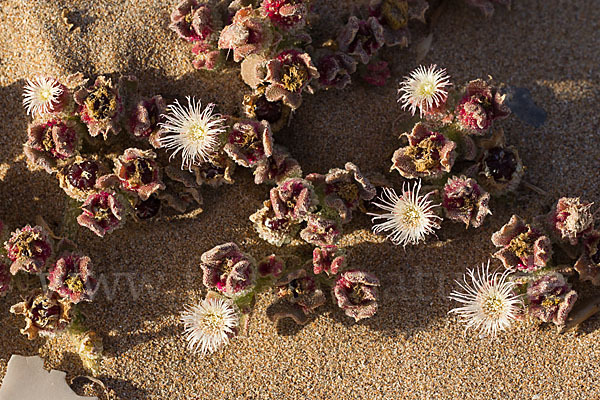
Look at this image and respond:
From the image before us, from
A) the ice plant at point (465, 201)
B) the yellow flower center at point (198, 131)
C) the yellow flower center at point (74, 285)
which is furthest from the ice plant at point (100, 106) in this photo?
the ice plant at point (465, 201)

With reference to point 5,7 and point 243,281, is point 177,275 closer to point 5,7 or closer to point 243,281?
point 243,281

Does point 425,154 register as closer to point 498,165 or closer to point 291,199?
point 498,165

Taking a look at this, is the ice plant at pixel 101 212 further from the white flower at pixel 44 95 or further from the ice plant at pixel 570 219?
the ice plant at pixel 570 219

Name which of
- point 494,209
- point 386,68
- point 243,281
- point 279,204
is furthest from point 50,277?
point 494,209

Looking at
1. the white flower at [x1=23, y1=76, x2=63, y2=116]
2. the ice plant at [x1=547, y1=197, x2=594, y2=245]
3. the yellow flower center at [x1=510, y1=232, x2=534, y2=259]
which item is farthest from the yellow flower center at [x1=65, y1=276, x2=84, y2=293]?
the ice plant at [x1=547, y1=197, x2=594, y2=245]

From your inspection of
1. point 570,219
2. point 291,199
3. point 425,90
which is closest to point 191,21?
point 291,199
